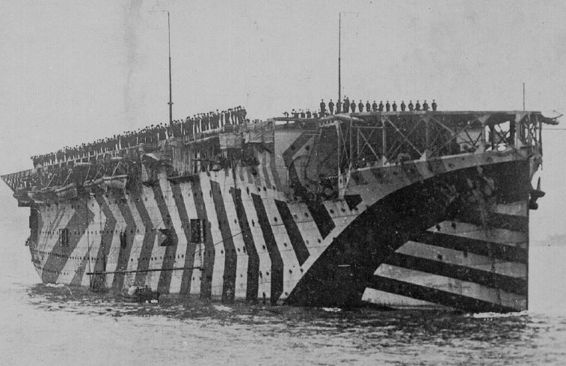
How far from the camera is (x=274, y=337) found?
2888 centimetres

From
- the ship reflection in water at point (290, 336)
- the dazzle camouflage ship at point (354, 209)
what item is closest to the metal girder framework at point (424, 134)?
the dazzle camouflage ship at point (354, 209)

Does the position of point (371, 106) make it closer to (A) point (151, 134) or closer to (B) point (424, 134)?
(B) point (424, 134)

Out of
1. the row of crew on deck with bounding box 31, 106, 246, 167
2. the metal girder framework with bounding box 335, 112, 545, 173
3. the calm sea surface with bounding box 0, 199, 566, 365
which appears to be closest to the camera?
the calm sea surface with bounding box 0, 199, 566, 365

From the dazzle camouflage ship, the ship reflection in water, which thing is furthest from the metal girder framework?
the ship reflection in water

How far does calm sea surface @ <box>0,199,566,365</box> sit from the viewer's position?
2525 centimetres

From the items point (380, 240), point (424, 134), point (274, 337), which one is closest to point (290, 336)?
point (274, 337)

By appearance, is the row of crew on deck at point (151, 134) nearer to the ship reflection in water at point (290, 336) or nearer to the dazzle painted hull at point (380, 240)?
the dazzle painted hull at point (380, 240)

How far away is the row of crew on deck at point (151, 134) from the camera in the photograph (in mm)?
42316

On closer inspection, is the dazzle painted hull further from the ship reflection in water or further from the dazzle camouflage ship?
the ship reflection in water

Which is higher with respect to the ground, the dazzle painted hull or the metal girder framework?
the metal girder framework

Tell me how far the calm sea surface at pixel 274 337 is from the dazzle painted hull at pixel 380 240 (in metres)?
0.87

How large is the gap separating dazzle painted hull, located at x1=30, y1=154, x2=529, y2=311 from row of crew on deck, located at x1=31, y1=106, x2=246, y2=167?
3182 mm

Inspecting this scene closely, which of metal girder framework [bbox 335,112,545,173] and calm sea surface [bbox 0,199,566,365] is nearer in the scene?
calm sea surface [bbox 0,199,566,365]

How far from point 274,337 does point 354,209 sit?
22.5ft
